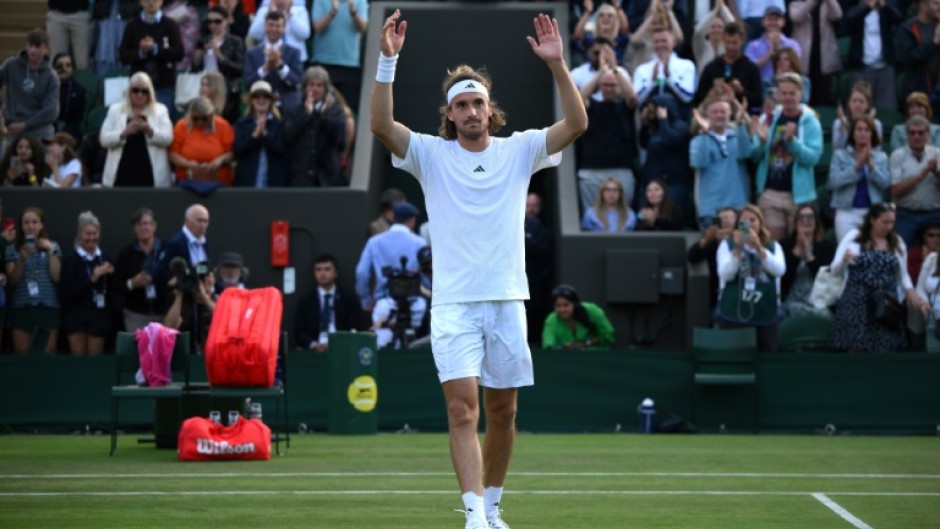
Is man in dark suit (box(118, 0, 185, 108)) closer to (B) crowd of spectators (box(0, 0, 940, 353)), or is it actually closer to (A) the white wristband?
(B) crowd of spectators (box(0, 0, 940, 353))

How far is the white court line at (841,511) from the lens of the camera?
9.47 metres

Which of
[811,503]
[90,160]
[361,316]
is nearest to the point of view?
[811,503]

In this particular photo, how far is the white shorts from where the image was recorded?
862 cm

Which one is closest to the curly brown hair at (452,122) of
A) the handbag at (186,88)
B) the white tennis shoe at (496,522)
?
the white tennis shoe at (496,522)

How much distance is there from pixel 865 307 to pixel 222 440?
7526 mm

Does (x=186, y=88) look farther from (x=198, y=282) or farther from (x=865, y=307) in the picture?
(x=865, y=307)

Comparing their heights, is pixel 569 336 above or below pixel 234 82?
below

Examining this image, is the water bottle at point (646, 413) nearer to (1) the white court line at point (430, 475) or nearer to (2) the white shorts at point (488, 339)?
(1) the white court line at point (430, 475)

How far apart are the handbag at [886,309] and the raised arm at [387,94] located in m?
10.2

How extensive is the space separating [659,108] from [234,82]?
5.30m

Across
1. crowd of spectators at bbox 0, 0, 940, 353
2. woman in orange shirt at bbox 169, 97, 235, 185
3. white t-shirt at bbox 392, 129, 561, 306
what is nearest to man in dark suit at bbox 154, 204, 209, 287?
crowd of spectators at bbox 0, 0, 940, 353

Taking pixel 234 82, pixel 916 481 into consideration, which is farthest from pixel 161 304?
pixel 916 481

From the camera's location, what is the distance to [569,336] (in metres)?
18.4

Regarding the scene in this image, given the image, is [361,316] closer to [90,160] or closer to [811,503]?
[90,160]
